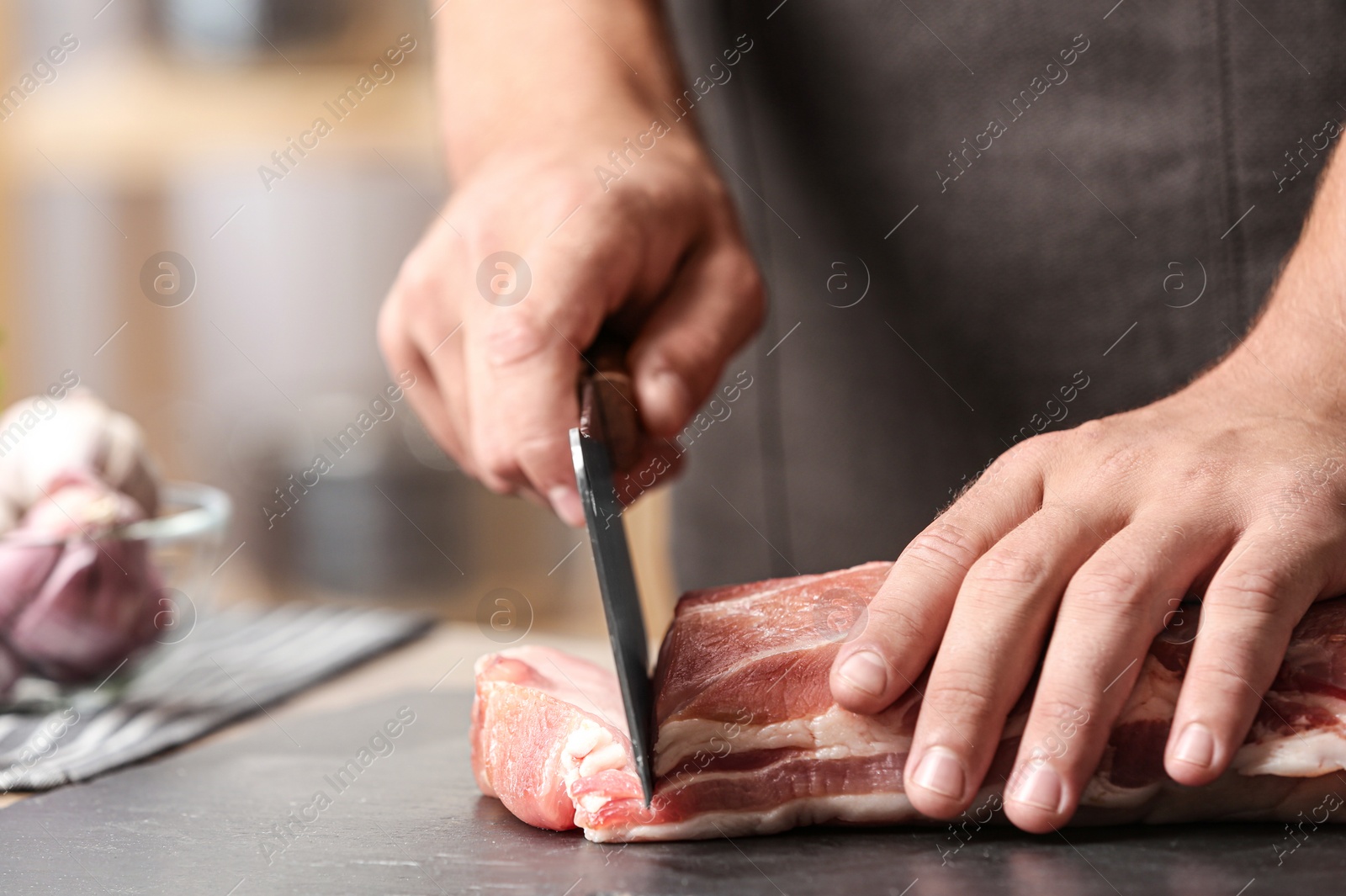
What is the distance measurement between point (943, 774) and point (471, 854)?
1.18ft

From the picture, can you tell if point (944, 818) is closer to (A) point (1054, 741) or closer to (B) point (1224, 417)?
(A) point (1054, 741)

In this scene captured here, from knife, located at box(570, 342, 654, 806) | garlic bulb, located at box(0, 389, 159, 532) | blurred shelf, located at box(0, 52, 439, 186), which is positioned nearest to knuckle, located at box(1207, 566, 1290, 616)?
knife, located at box(570, 342, 654, 806)

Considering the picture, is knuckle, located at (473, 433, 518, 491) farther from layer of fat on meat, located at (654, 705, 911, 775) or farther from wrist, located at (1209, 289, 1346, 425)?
wrist, located at (1209, 289, 1346, 425)

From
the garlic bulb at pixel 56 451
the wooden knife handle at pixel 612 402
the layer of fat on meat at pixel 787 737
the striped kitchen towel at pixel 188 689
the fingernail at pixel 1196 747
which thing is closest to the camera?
the fingernail at pixel 1196 747

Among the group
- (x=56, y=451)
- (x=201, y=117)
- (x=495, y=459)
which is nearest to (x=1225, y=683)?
(x=495, y=459)

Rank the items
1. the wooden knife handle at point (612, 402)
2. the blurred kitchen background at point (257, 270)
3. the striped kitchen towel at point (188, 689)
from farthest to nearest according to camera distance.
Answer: the blurred kitchen background at point (257, 270), the striped kitchen towel at point (188, 689), the wooden knife handle at point (612, 402)

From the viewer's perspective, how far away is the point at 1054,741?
86 cm

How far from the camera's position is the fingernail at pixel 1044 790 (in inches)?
33.5

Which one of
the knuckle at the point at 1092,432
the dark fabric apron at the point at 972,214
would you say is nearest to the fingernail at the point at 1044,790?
the knuckle at the point at 1092,432

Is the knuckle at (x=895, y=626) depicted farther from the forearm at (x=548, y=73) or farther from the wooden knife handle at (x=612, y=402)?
the forearm at (x=548, y=73)

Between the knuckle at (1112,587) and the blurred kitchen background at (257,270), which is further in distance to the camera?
the blurred kitchen background at (257,270)

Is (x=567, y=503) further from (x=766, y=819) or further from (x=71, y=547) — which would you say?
(x=71, y=547)

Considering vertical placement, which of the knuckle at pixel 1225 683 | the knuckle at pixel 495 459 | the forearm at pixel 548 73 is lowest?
the knuckle at pixel 1225 683

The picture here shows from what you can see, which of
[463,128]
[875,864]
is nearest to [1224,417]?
A: [875,864]
